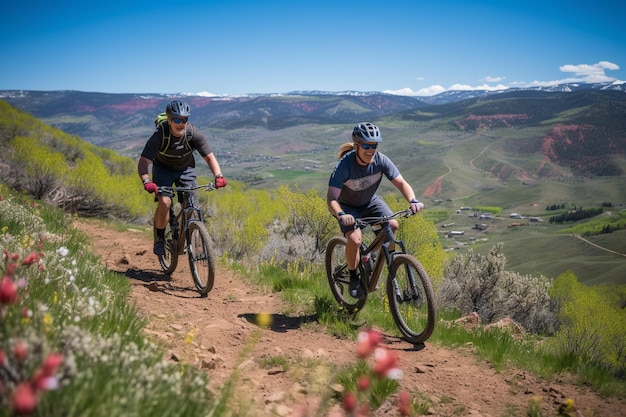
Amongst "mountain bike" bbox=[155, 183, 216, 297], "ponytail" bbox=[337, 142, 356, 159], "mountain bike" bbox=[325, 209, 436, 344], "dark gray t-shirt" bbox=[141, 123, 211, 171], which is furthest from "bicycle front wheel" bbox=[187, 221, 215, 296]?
"ponytail" bbox=[337, 142, 356, 159]

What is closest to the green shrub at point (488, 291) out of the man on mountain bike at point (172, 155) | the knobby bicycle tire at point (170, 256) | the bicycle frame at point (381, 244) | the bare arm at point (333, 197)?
the bicycle frame at point (381, 244)

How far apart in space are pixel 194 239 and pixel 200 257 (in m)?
0.36

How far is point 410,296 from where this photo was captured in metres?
5.65

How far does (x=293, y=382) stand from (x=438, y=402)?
54.3 inches

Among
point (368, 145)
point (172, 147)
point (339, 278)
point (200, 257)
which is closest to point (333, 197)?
point (368, 145)

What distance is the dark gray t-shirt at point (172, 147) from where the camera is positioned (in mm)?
7062

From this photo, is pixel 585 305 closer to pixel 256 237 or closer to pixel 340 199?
pixel 256 237

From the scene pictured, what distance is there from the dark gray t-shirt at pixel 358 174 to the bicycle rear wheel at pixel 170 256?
3494 millimetres

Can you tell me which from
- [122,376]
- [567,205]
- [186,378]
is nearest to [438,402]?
[186,378]

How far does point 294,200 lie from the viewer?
20.1 m

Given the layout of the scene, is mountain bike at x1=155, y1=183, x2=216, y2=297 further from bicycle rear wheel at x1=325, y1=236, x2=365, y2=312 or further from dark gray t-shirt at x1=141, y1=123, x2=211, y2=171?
bicycle rear wheel at x1=325, y1=236, x2=365, y2=312

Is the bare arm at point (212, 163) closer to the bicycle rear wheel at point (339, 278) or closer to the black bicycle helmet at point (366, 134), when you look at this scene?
the bicycle rear wheel at point (339, 278)

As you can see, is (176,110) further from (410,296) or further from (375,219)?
(410,296)

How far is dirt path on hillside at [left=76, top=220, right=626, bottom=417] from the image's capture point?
12.4 ft
